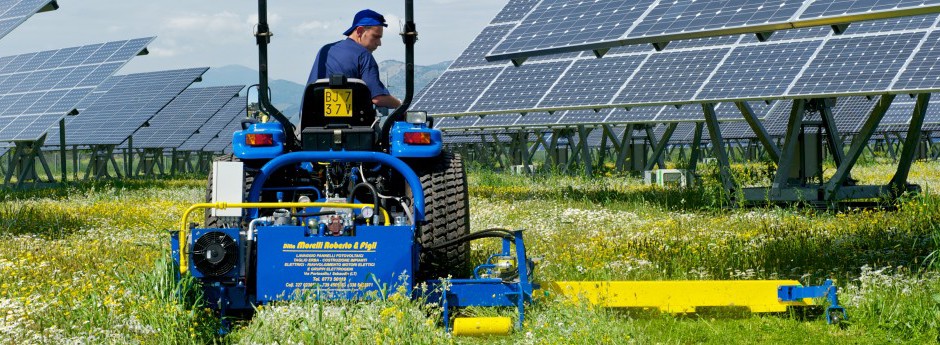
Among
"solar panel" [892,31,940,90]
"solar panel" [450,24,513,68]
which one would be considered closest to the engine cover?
"solar panel" [892,31,940,90]

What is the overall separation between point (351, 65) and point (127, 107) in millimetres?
28090

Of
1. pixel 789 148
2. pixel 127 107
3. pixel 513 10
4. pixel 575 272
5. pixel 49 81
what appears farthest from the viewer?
pixel 127 107

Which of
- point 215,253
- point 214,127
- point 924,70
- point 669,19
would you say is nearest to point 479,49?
point 924,70

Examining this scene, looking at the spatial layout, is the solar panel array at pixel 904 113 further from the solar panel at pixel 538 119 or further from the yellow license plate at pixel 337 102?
the yellow license plate at pixel 337 102

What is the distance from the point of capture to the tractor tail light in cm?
668

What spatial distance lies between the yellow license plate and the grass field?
1.26 metres

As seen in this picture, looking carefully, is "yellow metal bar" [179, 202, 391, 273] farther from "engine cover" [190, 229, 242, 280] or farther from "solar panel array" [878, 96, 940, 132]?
"solar panel array" [878, 96, 940, 132]

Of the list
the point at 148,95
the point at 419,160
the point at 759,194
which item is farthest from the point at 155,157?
the point at 419,160

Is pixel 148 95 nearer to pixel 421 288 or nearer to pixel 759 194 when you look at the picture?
pixel 759 194

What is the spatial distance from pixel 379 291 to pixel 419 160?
4.52ft

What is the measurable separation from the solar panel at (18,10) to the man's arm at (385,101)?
412 inches

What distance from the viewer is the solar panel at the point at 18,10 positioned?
16.1 meters

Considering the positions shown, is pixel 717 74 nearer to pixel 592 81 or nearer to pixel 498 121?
pixel 592 81

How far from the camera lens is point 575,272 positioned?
8.00 m
